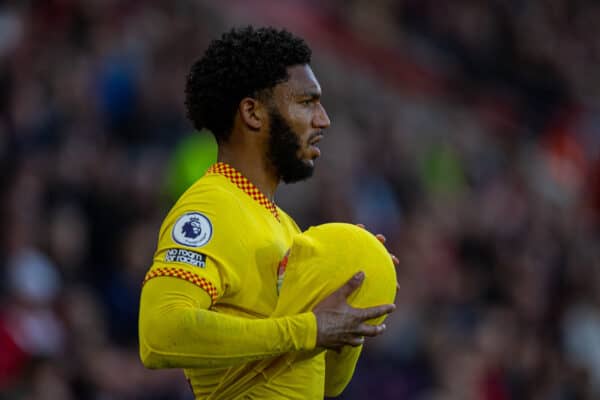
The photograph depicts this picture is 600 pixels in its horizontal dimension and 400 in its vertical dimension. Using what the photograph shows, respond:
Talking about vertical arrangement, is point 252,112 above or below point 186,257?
above

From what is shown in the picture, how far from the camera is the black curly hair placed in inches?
156

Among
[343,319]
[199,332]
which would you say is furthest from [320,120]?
[199,332]

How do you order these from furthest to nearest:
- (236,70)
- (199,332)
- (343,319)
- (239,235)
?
(236,70) → (239,235) → (343,319) → (199,332)

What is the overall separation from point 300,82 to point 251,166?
285 mm

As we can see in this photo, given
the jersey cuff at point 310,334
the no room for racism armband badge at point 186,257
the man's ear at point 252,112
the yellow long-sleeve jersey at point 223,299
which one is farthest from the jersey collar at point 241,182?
the jersey cuff at point 310,334

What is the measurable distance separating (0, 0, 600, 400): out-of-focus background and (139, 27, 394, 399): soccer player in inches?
127

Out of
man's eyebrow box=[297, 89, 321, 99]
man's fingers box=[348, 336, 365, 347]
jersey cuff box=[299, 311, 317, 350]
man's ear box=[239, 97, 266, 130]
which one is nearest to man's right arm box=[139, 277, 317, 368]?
jersey cuff box=[299, 311, 317, 350]

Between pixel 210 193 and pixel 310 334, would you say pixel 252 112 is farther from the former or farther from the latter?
pixel 310 334

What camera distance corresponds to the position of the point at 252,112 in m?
3.98

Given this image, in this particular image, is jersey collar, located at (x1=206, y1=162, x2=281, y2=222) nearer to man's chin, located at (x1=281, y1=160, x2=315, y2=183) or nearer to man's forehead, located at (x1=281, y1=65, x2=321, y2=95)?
man's chin, located at (x1=281, y1=160, x2=315, y2=183)

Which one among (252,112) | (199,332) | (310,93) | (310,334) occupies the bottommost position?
(199,332)

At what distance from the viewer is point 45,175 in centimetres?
824

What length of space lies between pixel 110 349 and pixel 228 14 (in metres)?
4.59

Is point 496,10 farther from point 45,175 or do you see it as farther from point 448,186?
point 45,175
